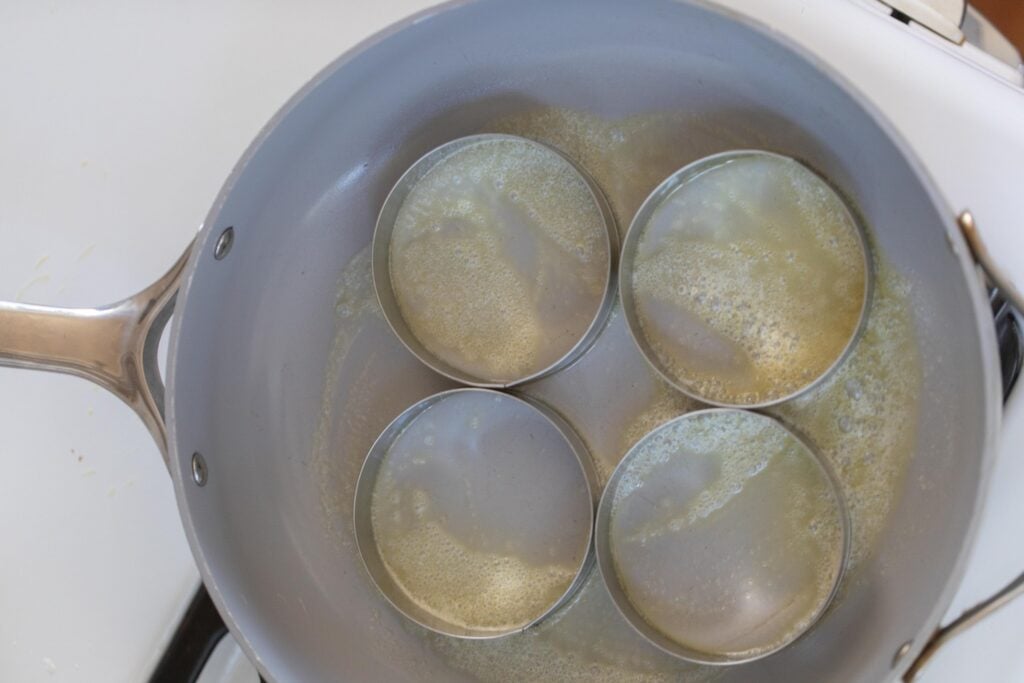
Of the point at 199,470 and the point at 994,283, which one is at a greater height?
the point at 994,283

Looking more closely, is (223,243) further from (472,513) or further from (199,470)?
(472,513)

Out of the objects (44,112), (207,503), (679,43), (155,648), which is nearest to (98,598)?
(155,648)

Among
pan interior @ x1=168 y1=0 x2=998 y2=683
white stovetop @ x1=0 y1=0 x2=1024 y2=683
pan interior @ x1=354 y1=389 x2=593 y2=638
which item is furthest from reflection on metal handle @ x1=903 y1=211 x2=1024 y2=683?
white stovetop @ x1=0 y1=0 x2=1024 y2=683

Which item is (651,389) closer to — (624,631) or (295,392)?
(624,631)

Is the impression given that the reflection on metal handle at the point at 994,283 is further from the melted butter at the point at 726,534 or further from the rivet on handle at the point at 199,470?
the rivet on handle at the point at 199,470

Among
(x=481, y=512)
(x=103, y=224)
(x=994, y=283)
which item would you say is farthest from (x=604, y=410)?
(x=103, y=224)

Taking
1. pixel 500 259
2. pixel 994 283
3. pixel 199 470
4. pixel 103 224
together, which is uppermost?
pixel 994 283
